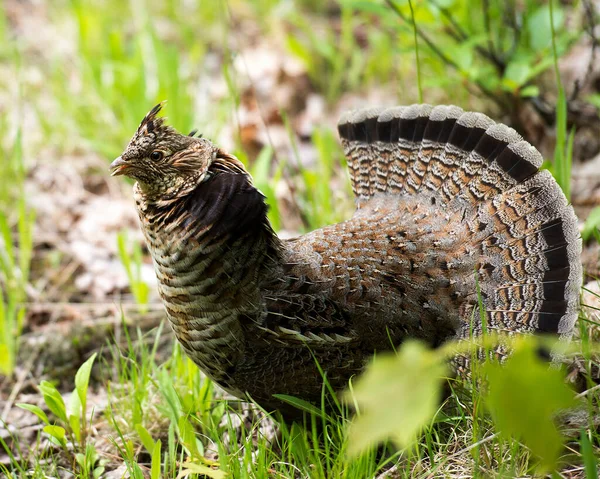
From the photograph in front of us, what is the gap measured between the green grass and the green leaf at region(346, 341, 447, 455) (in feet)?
0.04

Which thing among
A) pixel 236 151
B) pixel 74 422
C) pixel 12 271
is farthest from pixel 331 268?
pixel 12 271

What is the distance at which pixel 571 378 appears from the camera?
3.04m

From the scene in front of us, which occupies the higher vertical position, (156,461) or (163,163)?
(163,163)

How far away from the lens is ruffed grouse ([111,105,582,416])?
9.34 ft

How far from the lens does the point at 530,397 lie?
1318 millimetres

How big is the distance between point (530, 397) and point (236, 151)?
3.68 m

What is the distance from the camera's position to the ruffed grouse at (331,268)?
2846 millimetres

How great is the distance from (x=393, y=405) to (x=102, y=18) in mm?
6380

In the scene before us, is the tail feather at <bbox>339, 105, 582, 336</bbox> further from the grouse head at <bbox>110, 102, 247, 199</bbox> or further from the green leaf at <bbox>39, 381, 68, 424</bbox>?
the green leaf at <bbox>39, 381, 68, 424</bbox>

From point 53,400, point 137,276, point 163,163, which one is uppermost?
point 163,163

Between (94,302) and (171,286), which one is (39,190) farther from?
(171,286)

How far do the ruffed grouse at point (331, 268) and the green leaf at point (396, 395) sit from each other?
159 centimetres

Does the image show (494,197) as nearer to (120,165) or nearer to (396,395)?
(120,165)

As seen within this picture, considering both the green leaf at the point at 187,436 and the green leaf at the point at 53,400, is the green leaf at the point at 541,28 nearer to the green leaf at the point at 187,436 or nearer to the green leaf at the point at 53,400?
the green leaf at the point at 187,436
